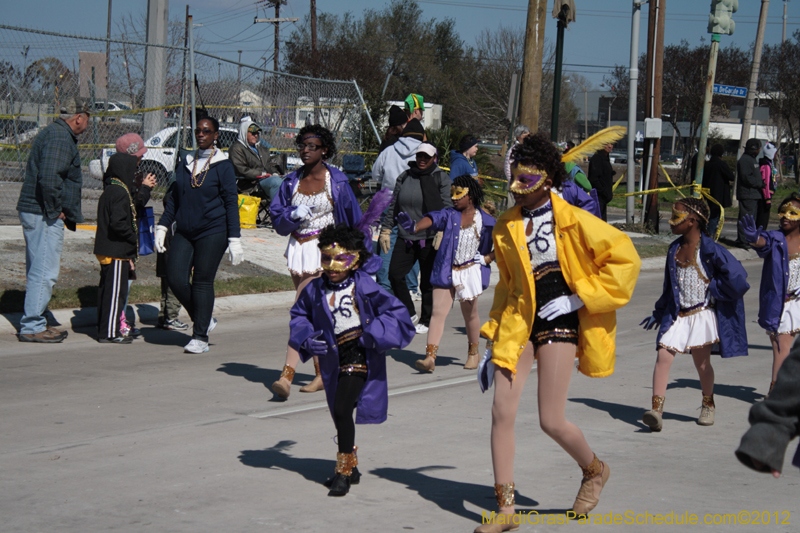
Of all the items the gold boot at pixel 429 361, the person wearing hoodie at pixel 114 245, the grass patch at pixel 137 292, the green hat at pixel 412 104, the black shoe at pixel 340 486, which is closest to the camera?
the black shoe at pixel 340 486

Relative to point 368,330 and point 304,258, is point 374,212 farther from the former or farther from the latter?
point 304,258

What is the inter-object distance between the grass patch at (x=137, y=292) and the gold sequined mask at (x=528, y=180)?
6.65m

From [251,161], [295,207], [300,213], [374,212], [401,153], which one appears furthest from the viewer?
[251,161]

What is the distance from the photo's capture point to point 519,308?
4.12 m

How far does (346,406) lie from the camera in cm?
458

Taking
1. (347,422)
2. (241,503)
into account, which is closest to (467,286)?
(347,422)

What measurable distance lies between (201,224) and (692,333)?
4.38 meters

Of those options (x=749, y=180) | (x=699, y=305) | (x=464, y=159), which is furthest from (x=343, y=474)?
(x=749, y=180)

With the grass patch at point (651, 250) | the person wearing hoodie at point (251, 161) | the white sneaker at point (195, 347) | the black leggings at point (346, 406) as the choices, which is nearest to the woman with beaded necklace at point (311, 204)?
the white sneaker at point (195, 347)

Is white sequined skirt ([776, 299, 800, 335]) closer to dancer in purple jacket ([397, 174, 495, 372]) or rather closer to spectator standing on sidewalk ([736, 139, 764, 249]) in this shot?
dancer in purple jacket ([397, 174, 495, 372])

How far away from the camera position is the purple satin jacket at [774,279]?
676cm

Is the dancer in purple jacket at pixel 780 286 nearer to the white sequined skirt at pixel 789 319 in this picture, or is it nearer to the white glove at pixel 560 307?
the white sequined skirt at pixel 789 319

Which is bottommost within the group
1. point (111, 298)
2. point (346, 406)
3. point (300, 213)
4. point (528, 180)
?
point (111, 298)

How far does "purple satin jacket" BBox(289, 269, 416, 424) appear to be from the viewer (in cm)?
468
